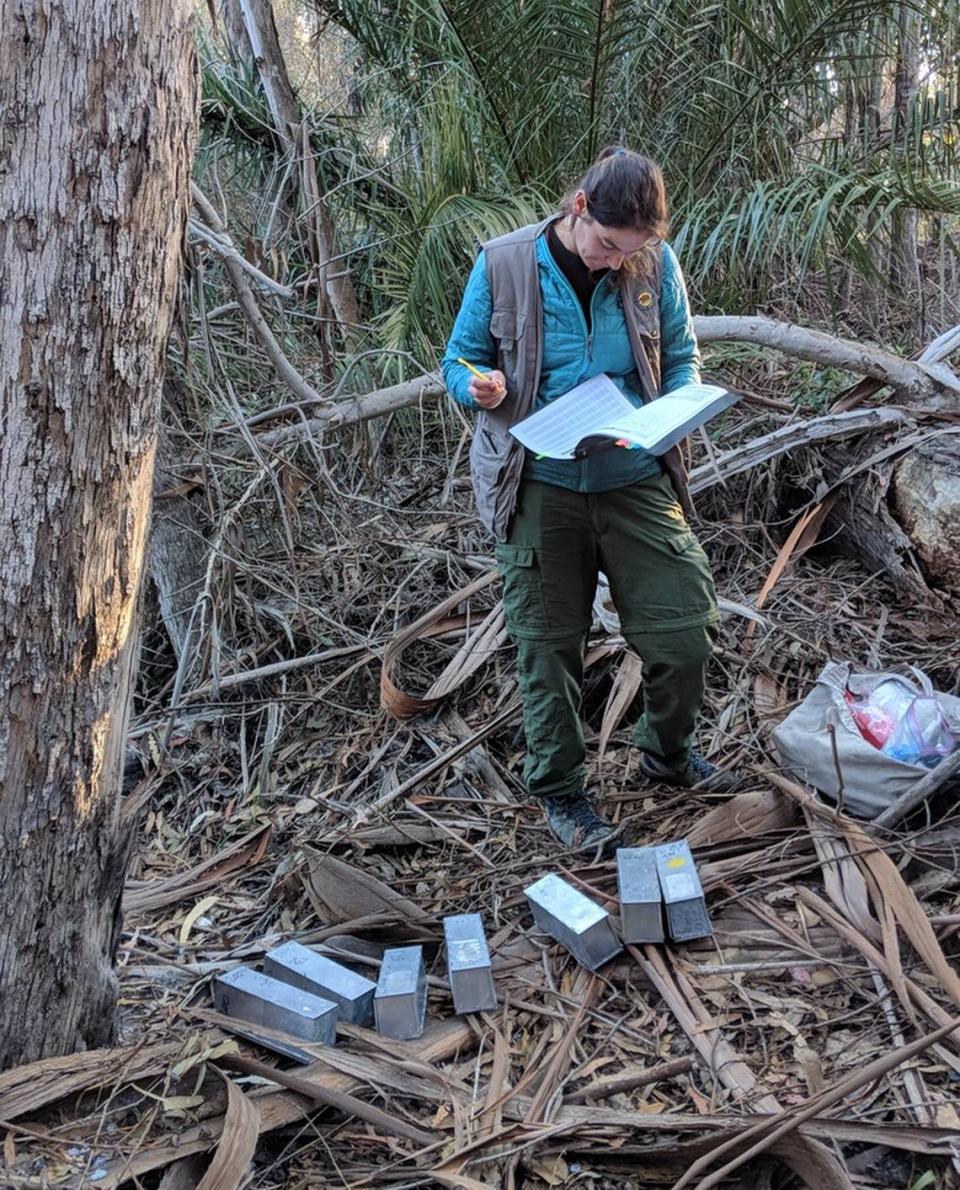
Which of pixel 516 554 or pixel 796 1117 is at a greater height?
pixel 516 554

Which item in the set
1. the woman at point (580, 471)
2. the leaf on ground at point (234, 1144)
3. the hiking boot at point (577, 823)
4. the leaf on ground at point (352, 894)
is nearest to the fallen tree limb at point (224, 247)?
the woman at point (580, 471)

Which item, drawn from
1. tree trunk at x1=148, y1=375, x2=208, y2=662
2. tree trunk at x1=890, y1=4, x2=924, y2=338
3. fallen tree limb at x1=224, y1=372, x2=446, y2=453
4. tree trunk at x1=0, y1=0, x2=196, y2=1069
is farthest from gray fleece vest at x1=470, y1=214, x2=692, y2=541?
tree trunk at x1=890, y1=4, x2=924, y2=338

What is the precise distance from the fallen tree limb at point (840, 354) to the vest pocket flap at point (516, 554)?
6.01ft

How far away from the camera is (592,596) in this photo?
9.96 feet

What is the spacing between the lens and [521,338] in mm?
2697

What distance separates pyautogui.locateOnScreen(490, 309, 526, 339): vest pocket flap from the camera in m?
2.69

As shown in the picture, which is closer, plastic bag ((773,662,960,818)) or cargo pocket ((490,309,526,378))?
Result: cargo pocket ((490,309,526,378))

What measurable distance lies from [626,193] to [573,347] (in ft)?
1.45

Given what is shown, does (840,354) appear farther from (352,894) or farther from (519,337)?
(352,894)

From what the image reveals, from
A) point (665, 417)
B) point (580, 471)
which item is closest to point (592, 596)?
point (580, 471)

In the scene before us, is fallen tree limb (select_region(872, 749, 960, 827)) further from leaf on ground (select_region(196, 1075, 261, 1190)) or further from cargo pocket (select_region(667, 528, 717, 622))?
leaf on ground (select_region(196, 1075, 261, 1190))

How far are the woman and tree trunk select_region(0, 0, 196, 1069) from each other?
37.4 inches

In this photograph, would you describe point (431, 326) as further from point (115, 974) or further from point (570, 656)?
point (115, 974)

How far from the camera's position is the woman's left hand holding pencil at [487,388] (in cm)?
265
